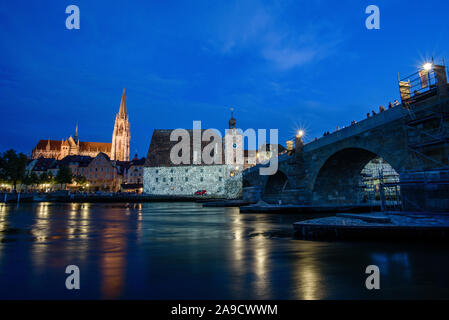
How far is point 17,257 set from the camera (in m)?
7.99

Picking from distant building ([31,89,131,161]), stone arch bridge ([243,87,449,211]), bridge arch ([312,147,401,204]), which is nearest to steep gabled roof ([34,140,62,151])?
distant building ([31,89,131,161])

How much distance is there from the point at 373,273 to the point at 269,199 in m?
39.4

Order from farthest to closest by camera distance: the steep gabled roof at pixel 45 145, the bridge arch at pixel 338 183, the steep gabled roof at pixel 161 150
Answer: the steep gabled roof at pixel 45 145, the steep gabled roof at pixel 161 150, the bridge arch at pixel 338 183

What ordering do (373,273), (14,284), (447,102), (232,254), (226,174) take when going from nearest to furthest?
1. (14,284)
2. (373,273)
3. (232,254)
4. (447,102)
5. (226,174)

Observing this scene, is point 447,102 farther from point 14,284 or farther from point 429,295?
point 14,284

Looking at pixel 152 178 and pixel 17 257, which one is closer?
pixel 17 257

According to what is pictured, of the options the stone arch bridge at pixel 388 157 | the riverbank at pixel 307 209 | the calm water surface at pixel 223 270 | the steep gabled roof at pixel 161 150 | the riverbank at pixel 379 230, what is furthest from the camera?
the steep gabled roof at pixel 161 150

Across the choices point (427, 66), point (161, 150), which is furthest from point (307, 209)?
point (161, 150)

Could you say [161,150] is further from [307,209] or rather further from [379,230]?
[379,230]

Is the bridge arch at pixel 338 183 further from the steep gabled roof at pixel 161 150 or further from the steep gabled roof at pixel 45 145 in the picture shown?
the steep gabled roof at pixel 45 145

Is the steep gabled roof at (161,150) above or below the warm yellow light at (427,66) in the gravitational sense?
above

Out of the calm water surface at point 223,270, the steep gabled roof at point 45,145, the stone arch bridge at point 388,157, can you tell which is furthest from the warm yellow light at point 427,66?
the steep gabled roof at point 45,145

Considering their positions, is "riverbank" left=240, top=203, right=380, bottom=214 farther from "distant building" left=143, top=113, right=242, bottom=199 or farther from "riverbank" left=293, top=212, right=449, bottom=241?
"distant building" left=143, top=113, right=242, bottom=199
